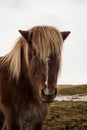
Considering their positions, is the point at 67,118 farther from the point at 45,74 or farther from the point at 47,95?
the point at 47,95

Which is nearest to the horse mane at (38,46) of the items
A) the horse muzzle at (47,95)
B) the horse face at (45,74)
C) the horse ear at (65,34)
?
the horse face at (45,74)

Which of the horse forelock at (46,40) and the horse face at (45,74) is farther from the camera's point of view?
the horse forelock at (46,40)

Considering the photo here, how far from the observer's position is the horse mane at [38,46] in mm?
12008

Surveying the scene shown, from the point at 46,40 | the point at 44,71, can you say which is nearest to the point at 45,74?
the point at 44,71

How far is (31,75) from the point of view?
12.5m

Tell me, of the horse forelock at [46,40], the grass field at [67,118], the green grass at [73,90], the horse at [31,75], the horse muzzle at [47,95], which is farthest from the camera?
the green grass at [73,90]

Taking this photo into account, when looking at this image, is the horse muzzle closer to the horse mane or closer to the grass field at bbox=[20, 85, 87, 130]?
the horse mane

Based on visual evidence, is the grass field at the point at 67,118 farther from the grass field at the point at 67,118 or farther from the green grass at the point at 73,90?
the green grass at the point at 73,90

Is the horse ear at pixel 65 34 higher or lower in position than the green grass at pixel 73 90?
higher

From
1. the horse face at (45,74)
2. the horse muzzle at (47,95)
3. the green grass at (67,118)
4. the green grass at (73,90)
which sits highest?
the horse face at (45,74)

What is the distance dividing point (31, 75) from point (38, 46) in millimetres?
910

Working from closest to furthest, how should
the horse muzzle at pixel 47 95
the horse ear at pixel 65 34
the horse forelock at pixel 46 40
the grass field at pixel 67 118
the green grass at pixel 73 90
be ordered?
the horse muzzle at pixel 47 95, the horse forelock at pixel 46 40, the horse ear at pixel 65 34, the grass field at pixel 67 118, the green grass at pixel 73 90

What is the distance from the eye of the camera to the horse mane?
39.4ft

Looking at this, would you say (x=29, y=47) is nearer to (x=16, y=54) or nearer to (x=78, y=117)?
(x=16, y=54)
